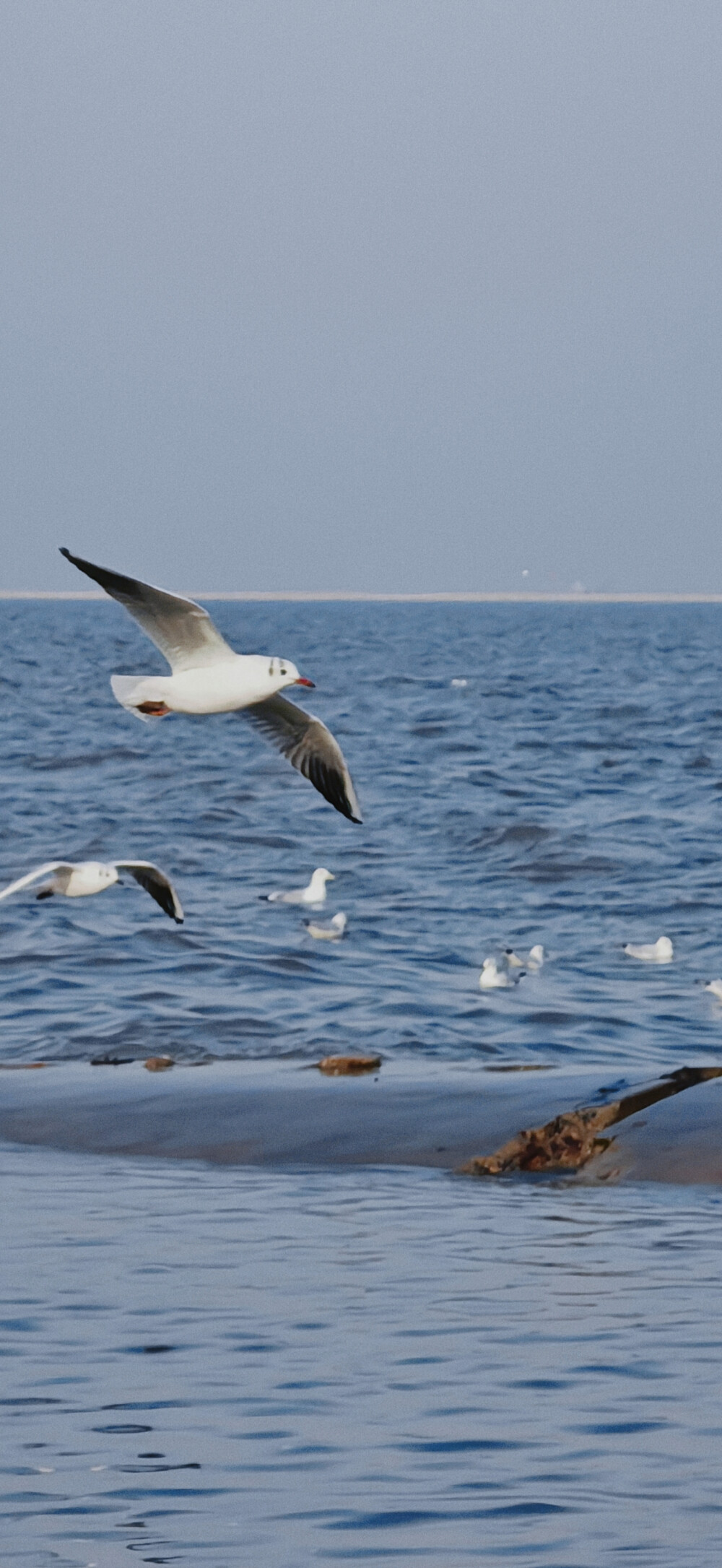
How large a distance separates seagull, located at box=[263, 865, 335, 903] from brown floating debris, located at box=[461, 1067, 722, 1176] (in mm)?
8874

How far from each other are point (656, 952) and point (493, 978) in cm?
162

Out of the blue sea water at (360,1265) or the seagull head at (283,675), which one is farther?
the seagull head at (283,675)

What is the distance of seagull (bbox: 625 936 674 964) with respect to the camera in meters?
17.5

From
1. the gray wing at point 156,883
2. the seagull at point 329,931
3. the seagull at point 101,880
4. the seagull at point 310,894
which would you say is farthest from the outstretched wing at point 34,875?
the seagull at point 310,894

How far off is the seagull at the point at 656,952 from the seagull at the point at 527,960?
28.6 inches

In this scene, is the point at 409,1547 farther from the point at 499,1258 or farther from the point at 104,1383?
the point at 499,1258

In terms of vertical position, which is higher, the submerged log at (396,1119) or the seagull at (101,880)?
the seagull at (101,880)

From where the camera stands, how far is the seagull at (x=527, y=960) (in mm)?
17078

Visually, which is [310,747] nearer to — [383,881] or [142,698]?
[142,698]

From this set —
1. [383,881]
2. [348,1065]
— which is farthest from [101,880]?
[383,881]

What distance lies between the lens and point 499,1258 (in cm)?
938

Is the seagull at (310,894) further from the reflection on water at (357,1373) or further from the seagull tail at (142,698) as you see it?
the seagull tail at (142,698)

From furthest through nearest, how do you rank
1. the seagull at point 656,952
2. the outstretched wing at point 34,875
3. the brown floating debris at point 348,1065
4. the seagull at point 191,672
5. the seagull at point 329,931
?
the seagull at point 329,931, the seagull at point 656,952, the brown floating debris at point 348,1065, the outstretched wing at point 34,875, the seagull at point 191,672

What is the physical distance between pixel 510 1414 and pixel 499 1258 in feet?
6.21
